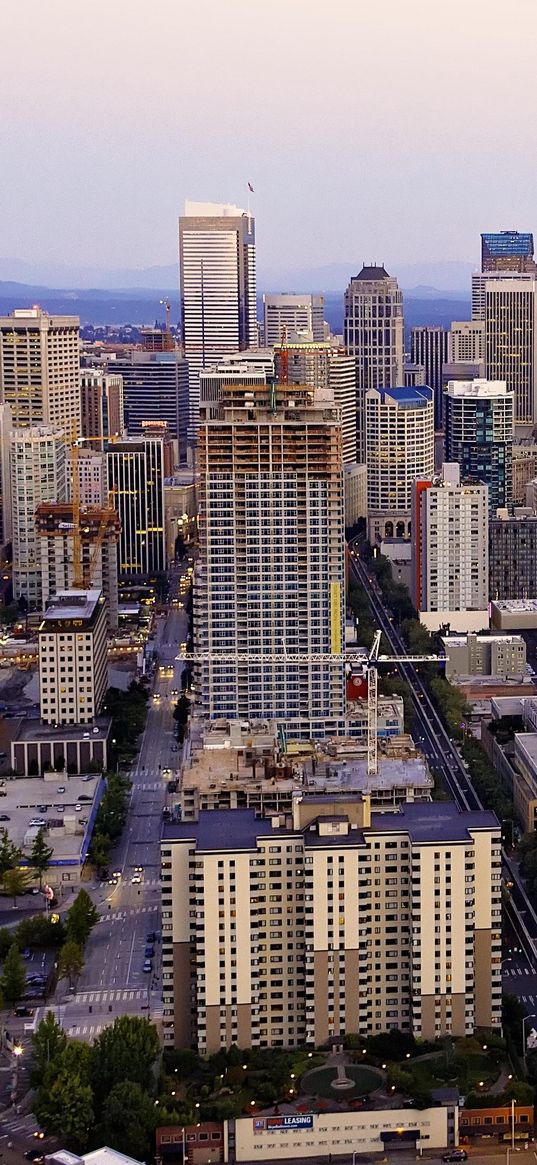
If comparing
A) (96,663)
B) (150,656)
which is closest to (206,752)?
(96,663)

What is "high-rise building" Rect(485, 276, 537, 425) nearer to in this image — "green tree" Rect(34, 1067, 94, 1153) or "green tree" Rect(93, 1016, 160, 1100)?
"green tree" Rect(93, 1016, 160, 1100)

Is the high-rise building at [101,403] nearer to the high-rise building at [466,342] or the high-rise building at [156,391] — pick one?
the high-rise building at [156,391]

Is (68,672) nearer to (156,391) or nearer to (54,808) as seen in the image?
(54,808)

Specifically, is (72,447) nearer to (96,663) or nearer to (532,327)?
(96,663)

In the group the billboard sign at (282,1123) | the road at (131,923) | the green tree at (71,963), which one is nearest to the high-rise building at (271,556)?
the road at (131,923)

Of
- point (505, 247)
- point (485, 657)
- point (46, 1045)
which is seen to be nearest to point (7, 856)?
point (46, 1045)

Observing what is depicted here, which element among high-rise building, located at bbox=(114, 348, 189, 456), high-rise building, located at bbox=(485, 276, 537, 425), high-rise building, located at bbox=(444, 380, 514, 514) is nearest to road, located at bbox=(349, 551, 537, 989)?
high-rise building, located at bbox=(444, 380, 514, 514)
